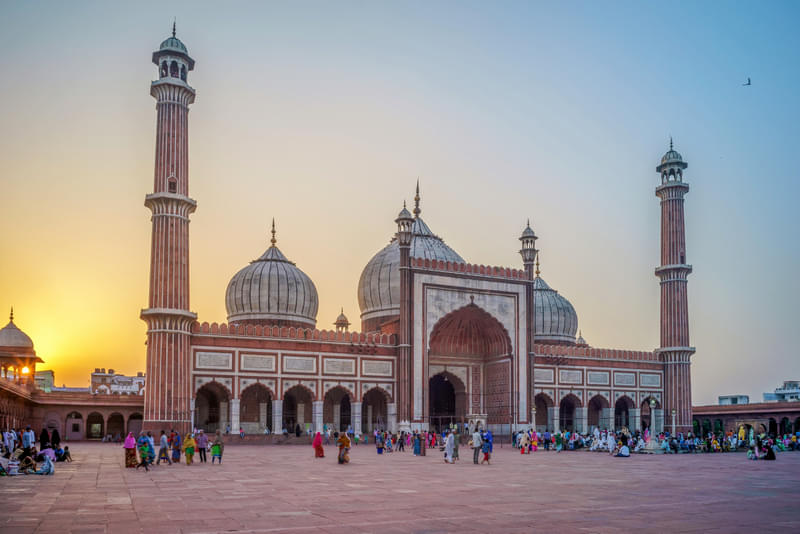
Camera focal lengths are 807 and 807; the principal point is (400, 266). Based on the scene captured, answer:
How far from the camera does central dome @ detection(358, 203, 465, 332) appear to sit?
4141cm

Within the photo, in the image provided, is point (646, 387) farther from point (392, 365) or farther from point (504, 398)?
point (392, 365)

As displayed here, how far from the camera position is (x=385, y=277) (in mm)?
41781

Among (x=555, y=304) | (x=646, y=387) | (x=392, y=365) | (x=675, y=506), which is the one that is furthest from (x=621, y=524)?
(x=555, y=304)

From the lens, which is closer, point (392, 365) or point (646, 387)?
point (392, 365)

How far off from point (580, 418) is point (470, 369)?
21.0 feet

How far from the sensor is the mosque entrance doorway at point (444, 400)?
4012cm

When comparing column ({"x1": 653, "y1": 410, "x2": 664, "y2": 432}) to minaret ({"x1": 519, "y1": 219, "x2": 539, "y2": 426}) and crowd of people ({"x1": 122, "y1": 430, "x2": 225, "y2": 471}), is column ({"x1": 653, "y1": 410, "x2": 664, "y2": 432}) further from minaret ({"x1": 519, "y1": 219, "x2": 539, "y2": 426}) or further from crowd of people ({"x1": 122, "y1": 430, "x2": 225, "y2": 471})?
crowd of people ({"x1": 122, "y1": 430, "x2": 225, "y2": 471})

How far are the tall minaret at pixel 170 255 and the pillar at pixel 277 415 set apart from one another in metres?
3.88

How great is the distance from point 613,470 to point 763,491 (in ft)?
17.7

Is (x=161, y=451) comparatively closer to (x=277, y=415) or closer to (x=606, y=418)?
(x=277, y=415)

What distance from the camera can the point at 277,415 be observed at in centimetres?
3375

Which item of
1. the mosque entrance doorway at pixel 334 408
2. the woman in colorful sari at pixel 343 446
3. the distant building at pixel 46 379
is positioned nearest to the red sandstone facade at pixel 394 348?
the mosque entrance doorway at pixel 334 408

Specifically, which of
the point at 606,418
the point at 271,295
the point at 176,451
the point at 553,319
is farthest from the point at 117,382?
the point at 176,451

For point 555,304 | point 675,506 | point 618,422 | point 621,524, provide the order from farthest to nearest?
point 555,304, point 618,422, point 675,506, point 621,524
